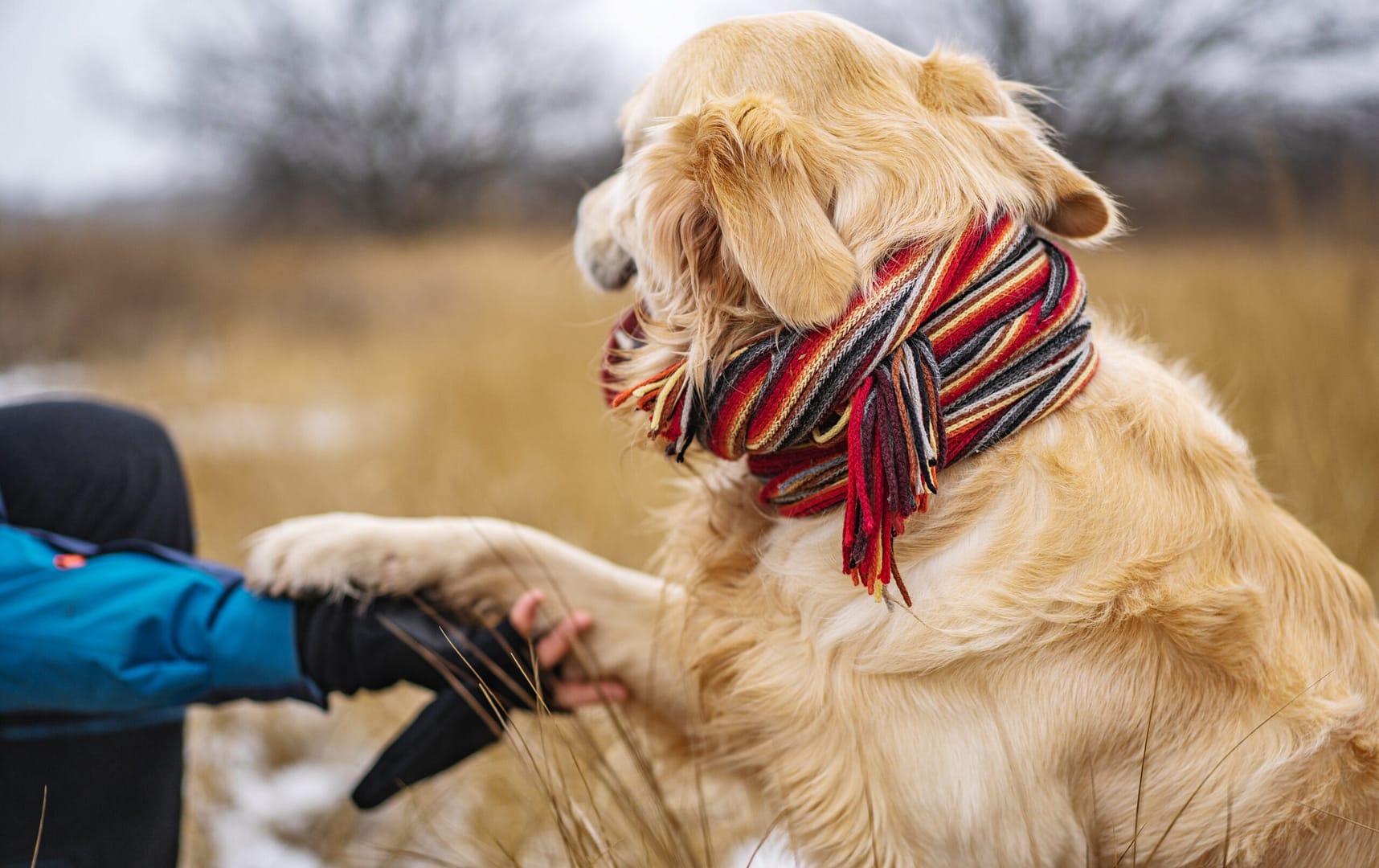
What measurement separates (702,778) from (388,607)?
1.93ft

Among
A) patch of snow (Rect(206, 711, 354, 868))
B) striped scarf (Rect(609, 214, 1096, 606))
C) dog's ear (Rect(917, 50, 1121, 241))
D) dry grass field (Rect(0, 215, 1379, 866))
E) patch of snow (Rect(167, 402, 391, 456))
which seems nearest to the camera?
striped scarf (Rect(609, 214, 1096, 606))

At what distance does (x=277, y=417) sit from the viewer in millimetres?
5145

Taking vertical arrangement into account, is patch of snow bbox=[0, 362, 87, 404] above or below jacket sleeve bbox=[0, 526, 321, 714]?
below

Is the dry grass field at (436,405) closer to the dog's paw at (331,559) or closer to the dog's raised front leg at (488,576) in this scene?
the dog's raised front leg at (488,576)

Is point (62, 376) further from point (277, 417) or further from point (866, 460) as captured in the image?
point (866, 460)

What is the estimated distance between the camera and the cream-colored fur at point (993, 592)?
1.00 meters

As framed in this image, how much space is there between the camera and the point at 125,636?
119 centimetres

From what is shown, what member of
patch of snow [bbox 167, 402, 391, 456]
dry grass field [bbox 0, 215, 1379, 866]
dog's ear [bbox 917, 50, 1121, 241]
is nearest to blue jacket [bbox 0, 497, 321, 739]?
dry grass field [bbox 0, 215, 1379, 866]

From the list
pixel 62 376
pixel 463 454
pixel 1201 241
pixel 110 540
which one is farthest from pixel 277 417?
pixel 1201 241

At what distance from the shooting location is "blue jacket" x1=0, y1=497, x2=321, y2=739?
3.82ft

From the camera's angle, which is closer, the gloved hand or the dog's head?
the dog's head

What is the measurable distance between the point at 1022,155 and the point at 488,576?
1058 mm

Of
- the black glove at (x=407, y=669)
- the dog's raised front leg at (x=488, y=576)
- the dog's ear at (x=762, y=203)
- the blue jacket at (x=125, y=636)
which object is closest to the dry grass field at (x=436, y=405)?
the black glove at (x=407, y=669)

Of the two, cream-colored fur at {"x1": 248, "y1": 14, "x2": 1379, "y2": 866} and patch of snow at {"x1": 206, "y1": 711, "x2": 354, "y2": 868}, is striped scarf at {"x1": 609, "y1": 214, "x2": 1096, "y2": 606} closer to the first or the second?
cream-colored fur at {"x1": 248, "y1": 14, "x2": 1379, "y2": 866}
